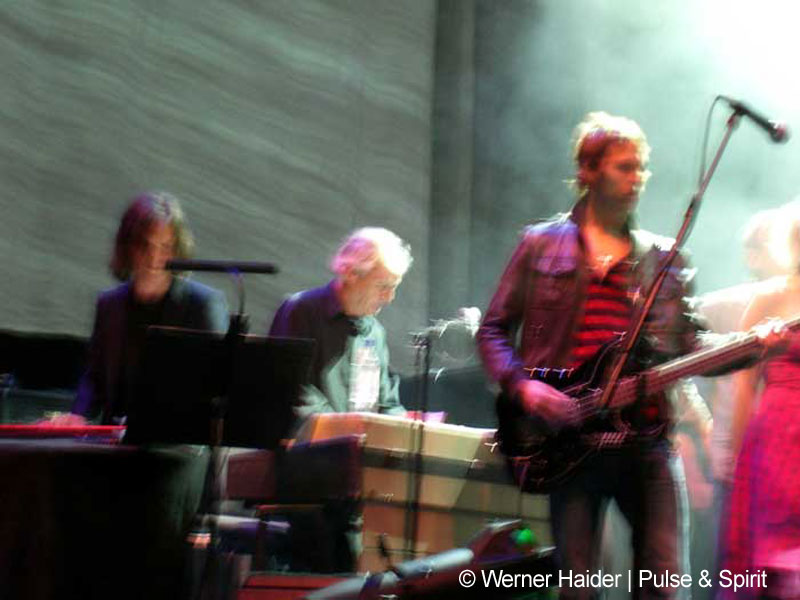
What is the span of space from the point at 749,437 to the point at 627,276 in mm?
895

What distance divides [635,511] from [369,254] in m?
2.15

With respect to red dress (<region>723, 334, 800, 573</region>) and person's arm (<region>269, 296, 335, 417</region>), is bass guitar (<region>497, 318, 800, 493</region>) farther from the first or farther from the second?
person's arm (<region>269, 296, 335, 417</region>)

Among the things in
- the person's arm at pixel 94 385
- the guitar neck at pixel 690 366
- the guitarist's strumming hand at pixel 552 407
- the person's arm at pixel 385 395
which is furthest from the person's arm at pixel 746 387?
the person's arm at pixel 94 385

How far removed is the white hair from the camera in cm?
501

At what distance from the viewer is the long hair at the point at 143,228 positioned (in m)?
4.29

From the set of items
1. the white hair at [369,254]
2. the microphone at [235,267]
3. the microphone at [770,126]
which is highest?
the microphone at [770,126]

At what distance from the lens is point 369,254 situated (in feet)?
16.5

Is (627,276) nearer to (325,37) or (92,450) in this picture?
(92,450)

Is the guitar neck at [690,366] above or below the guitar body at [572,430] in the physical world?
above

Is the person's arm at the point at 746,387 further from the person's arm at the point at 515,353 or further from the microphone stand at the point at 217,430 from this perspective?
the microphone stand at the point at 217,430

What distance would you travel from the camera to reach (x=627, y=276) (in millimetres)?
3391

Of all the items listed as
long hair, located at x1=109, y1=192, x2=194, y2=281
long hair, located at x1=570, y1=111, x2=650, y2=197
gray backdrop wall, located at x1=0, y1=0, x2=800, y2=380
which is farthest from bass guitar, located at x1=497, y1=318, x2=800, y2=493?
gray backdrop wall, located at x1=0, y1=0, x2=800, y2=380

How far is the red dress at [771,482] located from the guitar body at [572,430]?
0.75 meters

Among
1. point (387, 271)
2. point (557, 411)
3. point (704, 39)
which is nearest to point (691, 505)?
point (387, 271)
